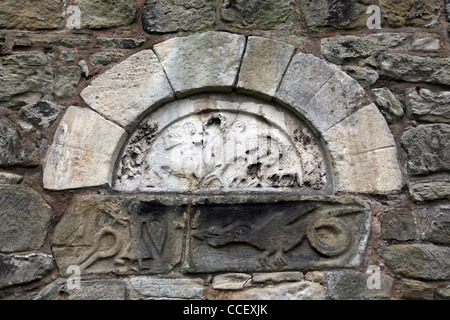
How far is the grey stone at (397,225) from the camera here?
2809 millimetres

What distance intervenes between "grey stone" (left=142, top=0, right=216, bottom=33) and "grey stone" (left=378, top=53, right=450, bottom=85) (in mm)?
1179

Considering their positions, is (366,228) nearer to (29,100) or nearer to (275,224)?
(275,224)

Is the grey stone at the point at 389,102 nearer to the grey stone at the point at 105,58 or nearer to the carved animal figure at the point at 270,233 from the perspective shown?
the carved animal figure at the point at 270,233

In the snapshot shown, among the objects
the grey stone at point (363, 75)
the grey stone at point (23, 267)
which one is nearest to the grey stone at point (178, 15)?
the grey stone at point (363, 75)

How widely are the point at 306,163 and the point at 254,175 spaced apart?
347mm

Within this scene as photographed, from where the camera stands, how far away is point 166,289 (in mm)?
2787

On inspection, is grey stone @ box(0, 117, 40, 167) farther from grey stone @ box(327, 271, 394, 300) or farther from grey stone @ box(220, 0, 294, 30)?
grey stone @ box(327, 271, 394, 300)

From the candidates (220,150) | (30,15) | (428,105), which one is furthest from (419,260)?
(30,15)

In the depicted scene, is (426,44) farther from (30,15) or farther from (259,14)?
(30,15)

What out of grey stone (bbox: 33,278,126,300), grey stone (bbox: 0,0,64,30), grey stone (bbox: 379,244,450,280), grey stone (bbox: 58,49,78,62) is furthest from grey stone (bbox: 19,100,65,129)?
grey stone (bbox: 379,244,450,280)

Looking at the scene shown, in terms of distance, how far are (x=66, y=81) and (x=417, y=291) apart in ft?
8.26

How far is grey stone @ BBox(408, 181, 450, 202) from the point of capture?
2836mm

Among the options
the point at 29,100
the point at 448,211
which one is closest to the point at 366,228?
the point at 448,211

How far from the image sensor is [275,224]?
2.88m
